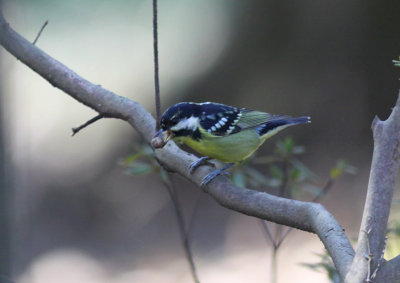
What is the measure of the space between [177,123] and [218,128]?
48cm

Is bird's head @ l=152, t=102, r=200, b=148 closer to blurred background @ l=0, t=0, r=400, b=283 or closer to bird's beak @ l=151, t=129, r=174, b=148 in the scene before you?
bird's beak @ l=151, t=129, r=174, b=148

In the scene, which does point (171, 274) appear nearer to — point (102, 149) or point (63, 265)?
point (63, 265)

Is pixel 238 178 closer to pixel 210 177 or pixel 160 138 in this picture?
pixel 210 177

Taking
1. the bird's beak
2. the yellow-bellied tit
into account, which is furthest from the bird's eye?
the bird's beak

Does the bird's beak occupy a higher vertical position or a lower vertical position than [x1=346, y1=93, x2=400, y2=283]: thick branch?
lower

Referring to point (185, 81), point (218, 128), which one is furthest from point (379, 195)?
point (185, 81)

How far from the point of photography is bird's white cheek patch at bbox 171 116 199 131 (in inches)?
145

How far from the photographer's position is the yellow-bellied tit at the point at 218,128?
145 inches

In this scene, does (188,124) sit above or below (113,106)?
below

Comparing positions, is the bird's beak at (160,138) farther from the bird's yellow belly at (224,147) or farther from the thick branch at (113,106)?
the bird's yellow belly at (224,147)

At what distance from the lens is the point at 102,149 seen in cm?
870

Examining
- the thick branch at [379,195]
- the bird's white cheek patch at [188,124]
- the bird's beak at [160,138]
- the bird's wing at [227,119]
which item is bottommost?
the bird's wing at [227,119]

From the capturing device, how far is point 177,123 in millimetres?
3688

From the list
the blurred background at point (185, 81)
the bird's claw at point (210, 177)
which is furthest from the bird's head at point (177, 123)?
the blurred background at point (185, 81)
